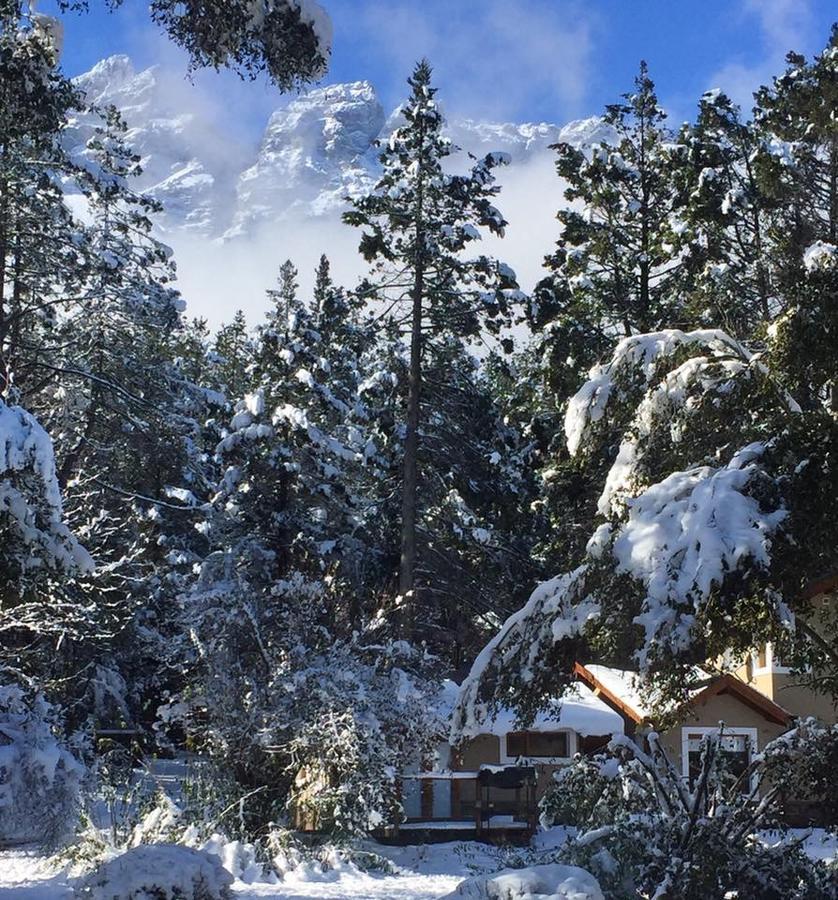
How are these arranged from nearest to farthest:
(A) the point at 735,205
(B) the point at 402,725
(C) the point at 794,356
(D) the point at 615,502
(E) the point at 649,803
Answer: (C) the point at 794,356
(D) the point at 615,502
(E) the point at 649,803
(B) the point at 402,725
(A) the point at 735,205

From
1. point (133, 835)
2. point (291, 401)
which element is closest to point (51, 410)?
point (291, 401)

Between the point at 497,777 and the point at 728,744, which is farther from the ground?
the point at 728,744

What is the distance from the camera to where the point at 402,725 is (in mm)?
17609

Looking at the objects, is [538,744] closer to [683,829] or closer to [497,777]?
[497,777]

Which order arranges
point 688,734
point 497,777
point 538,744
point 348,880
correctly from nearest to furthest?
point 348,880 → point 497,777 → point 688,734 → point 538,744

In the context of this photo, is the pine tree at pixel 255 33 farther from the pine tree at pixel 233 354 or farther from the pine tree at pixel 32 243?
the pine tree at pixel 233 354

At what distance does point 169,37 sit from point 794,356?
6.16 metres

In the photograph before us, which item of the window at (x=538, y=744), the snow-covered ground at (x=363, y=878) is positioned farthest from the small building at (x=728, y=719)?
the snow-covered ground at (x=363, y=878)

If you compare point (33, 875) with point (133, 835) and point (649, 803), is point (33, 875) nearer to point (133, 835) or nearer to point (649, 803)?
point (133, 835)

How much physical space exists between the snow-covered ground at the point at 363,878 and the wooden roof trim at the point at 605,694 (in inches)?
230

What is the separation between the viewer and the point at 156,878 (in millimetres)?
9578

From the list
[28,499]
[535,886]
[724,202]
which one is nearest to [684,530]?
[535,886]

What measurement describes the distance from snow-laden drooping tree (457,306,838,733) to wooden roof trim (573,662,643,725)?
12892 millimetres

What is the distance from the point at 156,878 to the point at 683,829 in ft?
16.8
